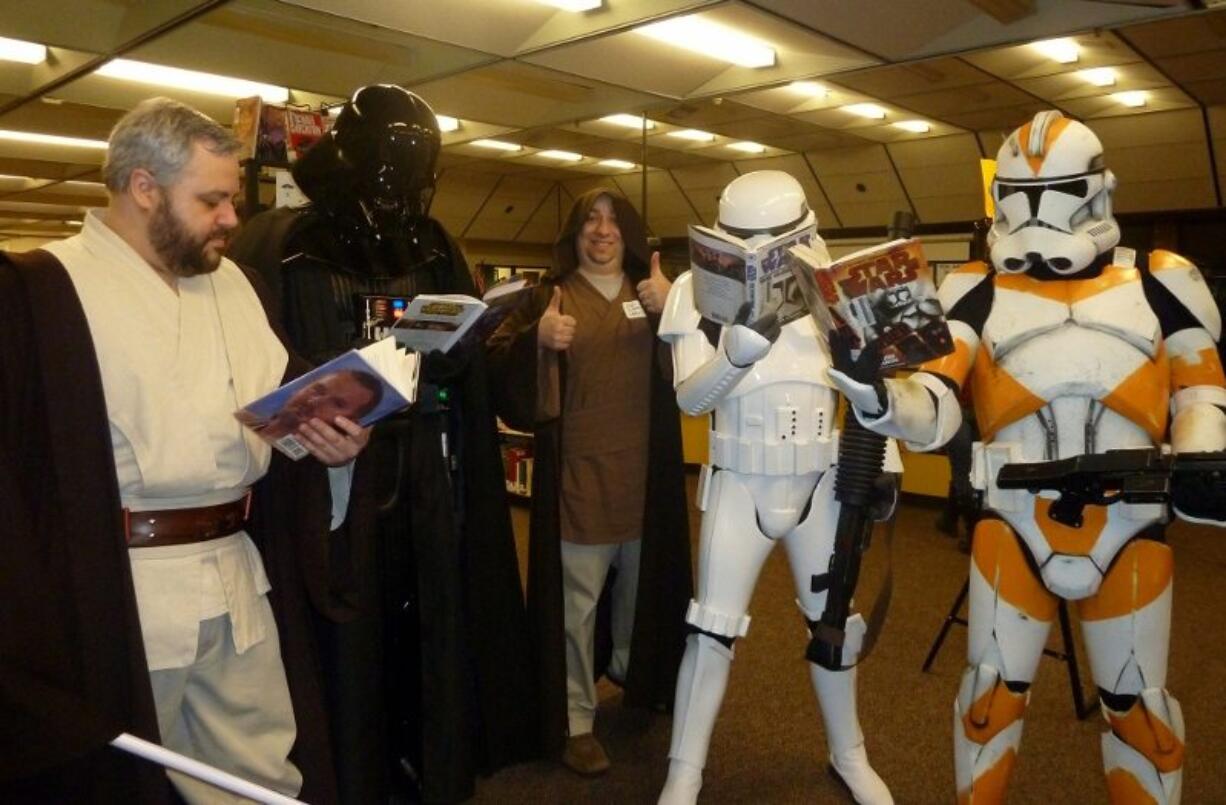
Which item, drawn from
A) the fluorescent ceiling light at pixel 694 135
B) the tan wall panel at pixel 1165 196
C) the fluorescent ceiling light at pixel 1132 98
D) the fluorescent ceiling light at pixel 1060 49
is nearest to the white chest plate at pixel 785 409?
the fluorescent ceiling light at pixel 1060 49

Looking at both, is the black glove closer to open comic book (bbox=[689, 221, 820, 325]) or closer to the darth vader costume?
open comic book (bbox=[689, 221, 820, 325])

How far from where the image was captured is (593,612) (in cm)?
250

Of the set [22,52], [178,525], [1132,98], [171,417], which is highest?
[22,52]

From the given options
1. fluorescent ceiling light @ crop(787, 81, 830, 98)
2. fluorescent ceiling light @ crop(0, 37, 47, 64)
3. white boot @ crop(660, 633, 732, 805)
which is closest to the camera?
white boot @ crop(660, 633, 732, 805)

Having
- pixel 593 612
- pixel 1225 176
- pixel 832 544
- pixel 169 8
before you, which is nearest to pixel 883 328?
pixel 832 544

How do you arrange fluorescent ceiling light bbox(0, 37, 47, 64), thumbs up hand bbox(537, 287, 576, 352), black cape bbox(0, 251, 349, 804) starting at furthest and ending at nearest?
1. fluorescent ceiling light bbox(0, 37, 47, 64)
2. thumbs up hand bbox(537, 287, 576, 352)
3. black cape bbox(0, 251, 349, 804)

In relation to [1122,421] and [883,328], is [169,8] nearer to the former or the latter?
[883,328]

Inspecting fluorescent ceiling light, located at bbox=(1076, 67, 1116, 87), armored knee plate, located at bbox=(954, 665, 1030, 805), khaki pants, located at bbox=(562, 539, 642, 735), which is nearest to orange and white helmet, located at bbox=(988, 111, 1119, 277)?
armored knee plate, located at bbox=(954, 665, 1030, 805)

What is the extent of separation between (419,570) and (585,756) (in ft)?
2.59

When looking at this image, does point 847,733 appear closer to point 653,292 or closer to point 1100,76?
point 653,292

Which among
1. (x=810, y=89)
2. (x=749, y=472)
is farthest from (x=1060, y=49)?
(x=749, y=472)

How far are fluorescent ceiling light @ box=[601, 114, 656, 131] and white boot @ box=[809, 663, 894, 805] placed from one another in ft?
14.2

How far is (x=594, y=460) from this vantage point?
246cm

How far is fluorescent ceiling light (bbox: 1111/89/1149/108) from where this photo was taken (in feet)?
17.4
